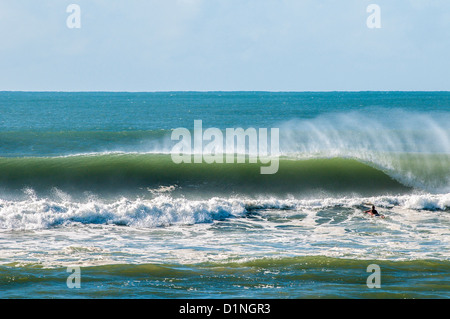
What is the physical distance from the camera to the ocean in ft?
36.7

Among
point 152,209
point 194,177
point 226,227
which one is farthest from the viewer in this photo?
point 194,177

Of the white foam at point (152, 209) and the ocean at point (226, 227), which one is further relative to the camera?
the white foam at point (152, 209)

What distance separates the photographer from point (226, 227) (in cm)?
Result: 1716

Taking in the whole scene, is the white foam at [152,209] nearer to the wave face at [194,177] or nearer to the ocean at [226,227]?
the ocean at [226,227]

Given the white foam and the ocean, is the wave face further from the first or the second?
the white foam

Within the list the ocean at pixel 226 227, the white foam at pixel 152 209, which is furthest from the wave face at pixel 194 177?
the white foam at pixel 152 209

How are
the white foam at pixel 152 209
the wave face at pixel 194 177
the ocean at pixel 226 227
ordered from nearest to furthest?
the ocean at pixel 226 227 → the white foam at pixel 152 209 → the wave face at pixel 194 177

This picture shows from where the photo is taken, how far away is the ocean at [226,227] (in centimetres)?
1120

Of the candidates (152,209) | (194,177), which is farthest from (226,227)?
(194,177)

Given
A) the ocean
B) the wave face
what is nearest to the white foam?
the ocean

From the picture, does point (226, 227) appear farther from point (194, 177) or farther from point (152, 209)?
point (194, 177)

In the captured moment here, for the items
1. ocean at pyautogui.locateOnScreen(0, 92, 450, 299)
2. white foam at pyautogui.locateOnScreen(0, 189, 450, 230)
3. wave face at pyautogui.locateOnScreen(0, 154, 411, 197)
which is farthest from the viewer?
wave face at pyautogui.locateOnScreen(0, 154, 411, 197)
